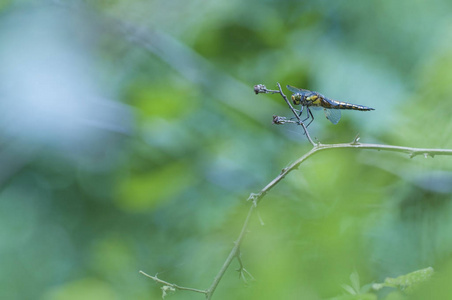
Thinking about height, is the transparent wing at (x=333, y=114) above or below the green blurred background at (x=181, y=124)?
below

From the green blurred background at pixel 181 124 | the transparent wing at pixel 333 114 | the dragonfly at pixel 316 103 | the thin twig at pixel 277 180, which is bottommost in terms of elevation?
the thin twig at pixel 277 180

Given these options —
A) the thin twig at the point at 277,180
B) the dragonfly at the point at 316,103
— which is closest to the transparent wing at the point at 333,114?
the dragonfly at the point at 316,103

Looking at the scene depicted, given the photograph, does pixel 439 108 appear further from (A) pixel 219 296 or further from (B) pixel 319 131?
(A) pixel 219 296

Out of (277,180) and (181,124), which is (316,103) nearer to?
(277,180)

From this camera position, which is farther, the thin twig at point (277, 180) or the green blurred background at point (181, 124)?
the green blurred background at point (181, 124)

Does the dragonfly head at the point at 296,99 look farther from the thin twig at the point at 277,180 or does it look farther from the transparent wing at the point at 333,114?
the thin twig at the point at 277,180

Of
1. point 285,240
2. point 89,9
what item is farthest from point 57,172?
point 285,240

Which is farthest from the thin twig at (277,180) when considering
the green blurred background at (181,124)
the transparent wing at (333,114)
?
the transparent wing at (333,114)

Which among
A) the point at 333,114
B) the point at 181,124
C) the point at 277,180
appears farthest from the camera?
the point at 181,124

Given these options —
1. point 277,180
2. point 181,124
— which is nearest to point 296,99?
point 277,180
